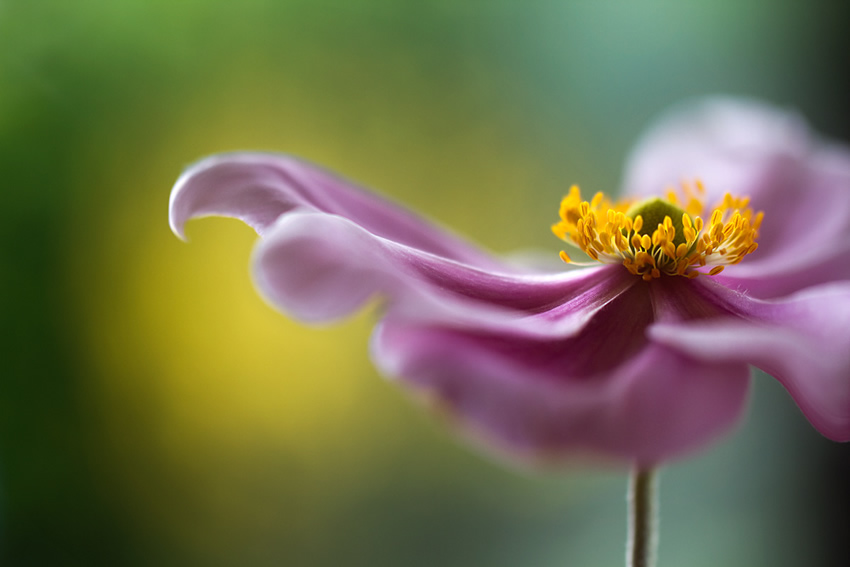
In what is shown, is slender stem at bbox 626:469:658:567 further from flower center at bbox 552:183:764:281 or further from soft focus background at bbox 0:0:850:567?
soft focus background at bbox 0:0:850:567

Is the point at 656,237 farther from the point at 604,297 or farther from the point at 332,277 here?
the point at 332,277

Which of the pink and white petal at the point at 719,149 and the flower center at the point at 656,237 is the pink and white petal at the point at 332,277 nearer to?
the flower center at the point at 656,237

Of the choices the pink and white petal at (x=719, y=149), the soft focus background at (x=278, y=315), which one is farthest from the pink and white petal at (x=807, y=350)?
the soft focus background at (x=278, y=315)

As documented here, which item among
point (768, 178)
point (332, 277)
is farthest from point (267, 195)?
point (768, 178)

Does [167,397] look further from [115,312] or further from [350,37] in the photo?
[350,37]

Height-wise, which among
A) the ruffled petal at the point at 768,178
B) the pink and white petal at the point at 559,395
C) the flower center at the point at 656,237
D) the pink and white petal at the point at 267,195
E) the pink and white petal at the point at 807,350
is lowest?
the pink and white petal at the point at 559,395

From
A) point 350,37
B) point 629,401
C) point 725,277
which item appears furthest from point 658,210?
point 350,37
